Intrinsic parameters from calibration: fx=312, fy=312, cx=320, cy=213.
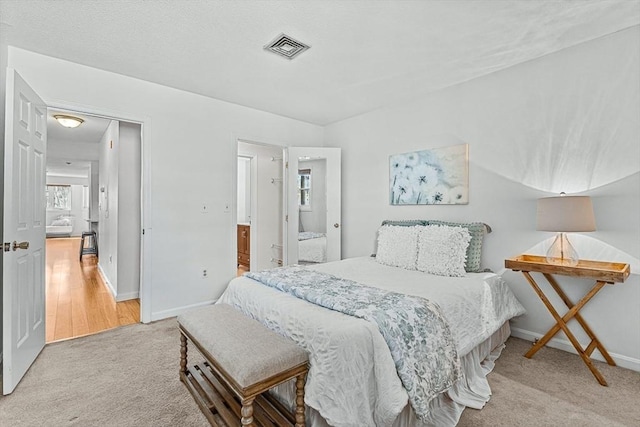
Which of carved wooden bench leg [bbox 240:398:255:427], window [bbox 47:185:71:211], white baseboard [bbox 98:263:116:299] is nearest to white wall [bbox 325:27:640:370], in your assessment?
carved wooden bench leg [bbox 240:398:255:427]

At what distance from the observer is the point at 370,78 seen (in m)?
3.23

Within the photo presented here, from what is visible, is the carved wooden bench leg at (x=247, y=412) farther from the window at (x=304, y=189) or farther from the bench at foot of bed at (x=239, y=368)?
the window at (x=304, y=189)

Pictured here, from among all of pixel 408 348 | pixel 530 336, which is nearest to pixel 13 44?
pixel 408 348

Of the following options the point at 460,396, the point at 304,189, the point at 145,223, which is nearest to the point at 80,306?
the point at 145,223

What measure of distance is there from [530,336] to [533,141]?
5.92 ft

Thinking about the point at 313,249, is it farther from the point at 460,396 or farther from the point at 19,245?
the point at 19,245

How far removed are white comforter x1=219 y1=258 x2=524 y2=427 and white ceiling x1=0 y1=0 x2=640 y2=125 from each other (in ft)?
6.39

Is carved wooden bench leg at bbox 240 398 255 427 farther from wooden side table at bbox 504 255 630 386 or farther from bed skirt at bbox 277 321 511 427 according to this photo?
wooden side table at bbox 504 255 630 386

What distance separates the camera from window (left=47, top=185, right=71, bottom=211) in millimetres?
12727

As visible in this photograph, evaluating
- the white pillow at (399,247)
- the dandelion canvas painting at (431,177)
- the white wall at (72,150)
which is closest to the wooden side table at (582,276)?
the white pillow at (399,247)

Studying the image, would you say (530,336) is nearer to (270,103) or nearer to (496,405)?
(496,405)

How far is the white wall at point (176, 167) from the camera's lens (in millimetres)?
2984

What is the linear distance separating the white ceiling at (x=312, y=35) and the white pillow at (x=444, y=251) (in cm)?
158

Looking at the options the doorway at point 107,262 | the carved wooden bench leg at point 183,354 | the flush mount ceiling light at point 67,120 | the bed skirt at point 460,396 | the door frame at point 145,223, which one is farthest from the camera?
the flush mount ceiling light at point 67,120
